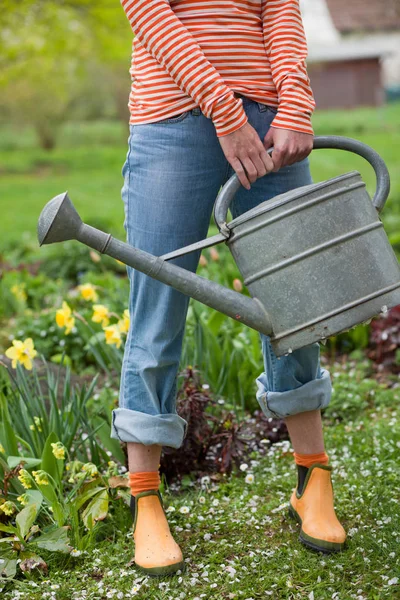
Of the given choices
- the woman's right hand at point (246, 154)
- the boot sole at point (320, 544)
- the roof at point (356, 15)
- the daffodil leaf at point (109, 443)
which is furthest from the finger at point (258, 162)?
the roof at point (356, 15)

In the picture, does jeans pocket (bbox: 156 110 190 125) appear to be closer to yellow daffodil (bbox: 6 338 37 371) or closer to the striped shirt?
the striped shirt

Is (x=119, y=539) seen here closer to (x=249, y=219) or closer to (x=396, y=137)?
(x=249, y=219)

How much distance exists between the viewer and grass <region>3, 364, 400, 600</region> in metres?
1.72

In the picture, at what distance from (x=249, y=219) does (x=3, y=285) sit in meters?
2.93

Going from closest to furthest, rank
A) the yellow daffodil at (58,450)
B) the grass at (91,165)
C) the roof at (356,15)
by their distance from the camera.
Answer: the yellow daffodil at (58,450)
the grass at (91,165)
the roof at (356,15)

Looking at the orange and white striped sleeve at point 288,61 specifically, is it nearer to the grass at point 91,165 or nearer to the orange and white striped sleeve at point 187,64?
the orange and white striped sleeve at point 187,64

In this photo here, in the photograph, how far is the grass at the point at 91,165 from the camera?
8170mm

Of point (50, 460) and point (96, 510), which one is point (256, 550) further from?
point (50, 460)

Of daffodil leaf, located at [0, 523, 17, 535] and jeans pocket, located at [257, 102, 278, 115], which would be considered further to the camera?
daffodil leaf, located at [0, 523, 17, 535]

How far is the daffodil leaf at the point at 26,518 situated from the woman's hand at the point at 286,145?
101 centimetres

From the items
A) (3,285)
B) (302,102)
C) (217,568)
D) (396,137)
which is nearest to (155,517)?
(217,568)

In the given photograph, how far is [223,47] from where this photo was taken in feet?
5.41

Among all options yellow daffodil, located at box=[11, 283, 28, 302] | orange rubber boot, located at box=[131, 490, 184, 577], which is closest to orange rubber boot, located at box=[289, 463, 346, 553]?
orange rubber boot, located at box=[131, 490, 184, 577]

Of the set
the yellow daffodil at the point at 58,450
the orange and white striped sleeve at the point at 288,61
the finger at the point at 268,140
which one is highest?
the orange and white striped sleeve at the point at 288,61
